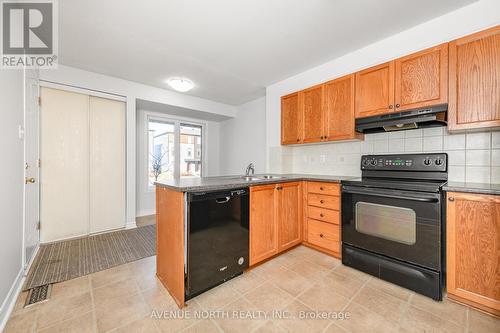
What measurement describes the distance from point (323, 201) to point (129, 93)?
3553mm

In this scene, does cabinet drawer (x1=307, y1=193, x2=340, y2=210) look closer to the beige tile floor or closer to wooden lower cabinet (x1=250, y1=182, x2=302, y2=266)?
wooden lower cabinet (x1=250, y1=182, x2=302, y2=266)

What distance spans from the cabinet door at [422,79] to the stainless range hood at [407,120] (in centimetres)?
8

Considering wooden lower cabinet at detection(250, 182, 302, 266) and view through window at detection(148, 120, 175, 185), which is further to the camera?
view through window at detection(148, 120, 175, 185)

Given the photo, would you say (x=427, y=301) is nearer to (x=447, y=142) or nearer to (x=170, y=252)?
(x=447, y=142)

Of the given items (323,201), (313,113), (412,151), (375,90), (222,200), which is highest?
(375,90)

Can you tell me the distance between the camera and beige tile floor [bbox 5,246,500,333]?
4.54 ft

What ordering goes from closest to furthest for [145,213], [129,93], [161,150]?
[129,93], [145,213], [161,150]

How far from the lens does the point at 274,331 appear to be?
4.42 feet

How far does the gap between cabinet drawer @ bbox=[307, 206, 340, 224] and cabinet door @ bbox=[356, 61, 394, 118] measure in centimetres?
120

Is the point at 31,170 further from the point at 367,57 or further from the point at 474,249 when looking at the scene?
the point at 474,249

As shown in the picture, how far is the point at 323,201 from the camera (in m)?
2.46

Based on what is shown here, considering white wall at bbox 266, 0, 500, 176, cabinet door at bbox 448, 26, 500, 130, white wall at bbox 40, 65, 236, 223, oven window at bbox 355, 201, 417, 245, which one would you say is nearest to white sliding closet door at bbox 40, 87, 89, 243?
white wall at bbox 40, 65, 236, 223

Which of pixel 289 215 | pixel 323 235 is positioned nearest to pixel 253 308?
pixel 289 215

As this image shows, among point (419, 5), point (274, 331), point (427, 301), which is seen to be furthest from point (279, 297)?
point (419, 5)
